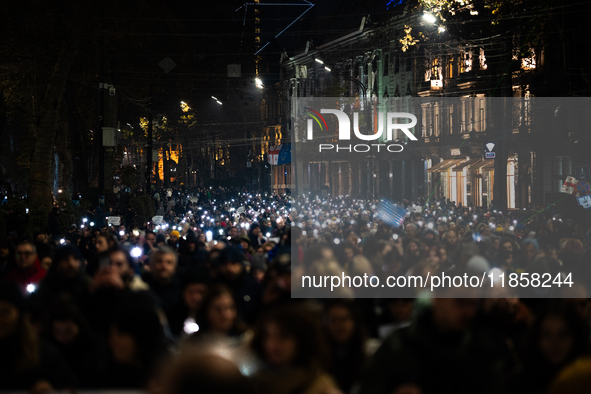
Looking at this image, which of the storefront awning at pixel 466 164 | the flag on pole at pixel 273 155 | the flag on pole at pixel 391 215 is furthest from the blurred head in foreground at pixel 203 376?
the flag on pole at pixel 273 155

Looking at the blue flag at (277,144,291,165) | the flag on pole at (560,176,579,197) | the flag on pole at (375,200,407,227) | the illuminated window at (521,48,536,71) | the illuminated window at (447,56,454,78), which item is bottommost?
the flag on pole at (375,200,407,227)

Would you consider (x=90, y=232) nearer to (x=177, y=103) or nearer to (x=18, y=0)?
(x=18, y=0)

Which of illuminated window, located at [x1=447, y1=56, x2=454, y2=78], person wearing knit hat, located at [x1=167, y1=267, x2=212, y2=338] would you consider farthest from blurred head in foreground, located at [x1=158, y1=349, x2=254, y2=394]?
illuminated window, located at [x1=447, y1=56, x2=454, y2=78]

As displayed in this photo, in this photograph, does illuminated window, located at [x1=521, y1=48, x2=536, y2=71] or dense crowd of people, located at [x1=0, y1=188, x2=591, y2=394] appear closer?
dense crowd of people, located at [x1=0, y1=188, x2=591, y2=394]

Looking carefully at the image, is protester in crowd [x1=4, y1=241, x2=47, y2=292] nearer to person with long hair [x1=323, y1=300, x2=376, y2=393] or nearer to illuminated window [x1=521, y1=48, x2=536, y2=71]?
person with long hair [x1=323, y1=300, x2=376, y2=393]

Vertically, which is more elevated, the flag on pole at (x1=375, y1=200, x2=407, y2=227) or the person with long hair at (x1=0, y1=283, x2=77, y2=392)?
the person with long hair at (x1=0, y1=283, x2=77, y2=392)

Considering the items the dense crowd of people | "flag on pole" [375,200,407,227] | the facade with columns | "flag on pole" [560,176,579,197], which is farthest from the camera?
the facade with columns

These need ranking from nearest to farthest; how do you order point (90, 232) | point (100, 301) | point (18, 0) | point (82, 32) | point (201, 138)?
point (100, 301), point (90, 232), point (18, 0), point (82, 32), point (201, 138)

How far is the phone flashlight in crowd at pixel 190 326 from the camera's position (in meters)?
5.64

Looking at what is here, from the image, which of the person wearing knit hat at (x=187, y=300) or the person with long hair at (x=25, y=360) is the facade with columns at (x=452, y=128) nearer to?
the person wearing knit hat at (x=187, y=300)

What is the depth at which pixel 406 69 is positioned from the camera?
59594 millimetres

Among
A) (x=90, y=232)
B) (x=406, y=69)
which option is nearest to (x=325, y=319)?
(x=90, y=232)

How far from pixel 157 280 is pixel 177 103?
36067 millimetres

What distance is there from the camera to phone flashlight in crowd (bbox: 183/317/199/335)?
5.64m
